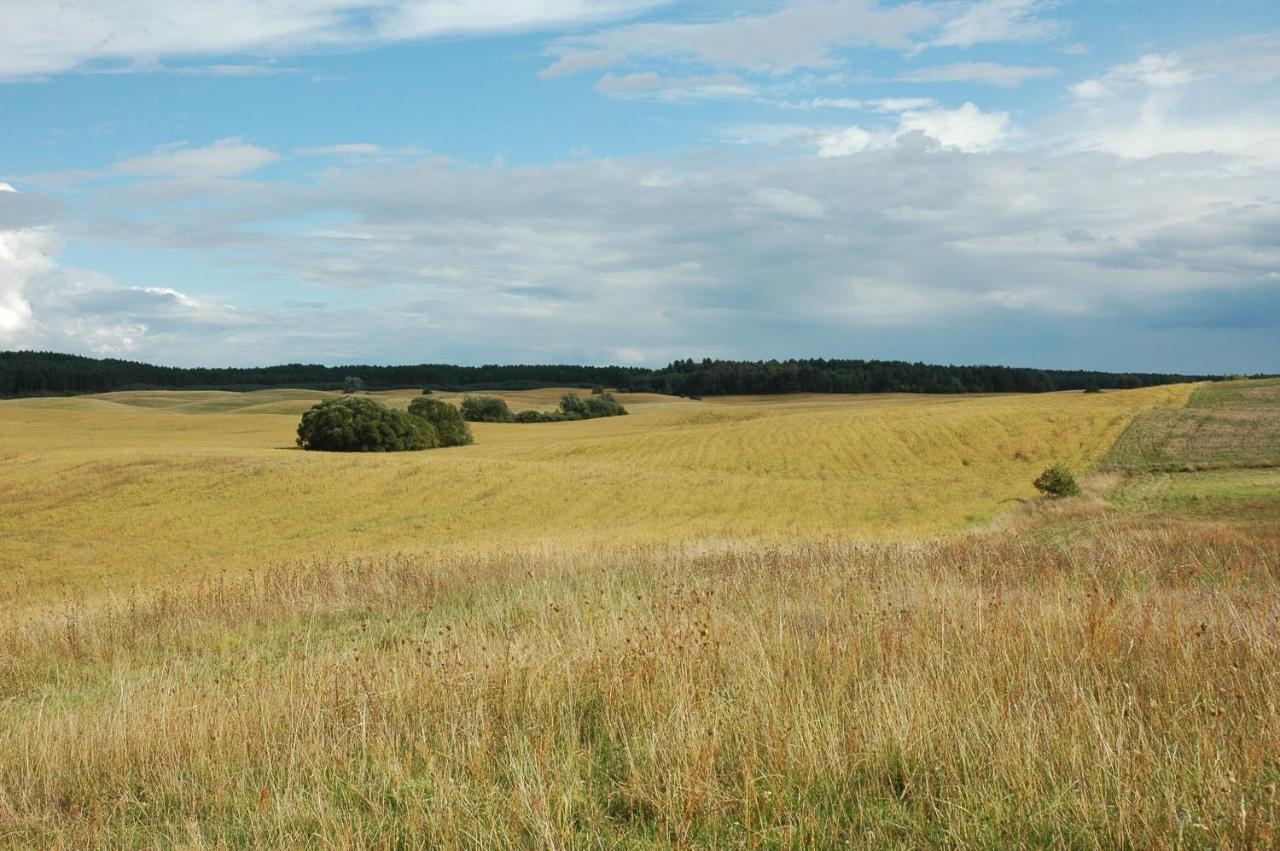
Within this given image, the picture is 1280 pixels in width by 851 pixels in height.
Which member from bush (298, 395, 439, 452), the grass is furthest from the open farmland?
bush (298, 395, 439, 452)

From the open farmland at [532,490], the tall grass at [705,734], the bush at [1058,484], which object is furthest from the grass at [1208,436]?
the tall grass at [705,734]

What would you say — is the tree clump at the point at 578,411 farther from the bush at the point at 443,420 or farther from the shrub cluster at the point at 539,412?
the bush at the point at 443,420

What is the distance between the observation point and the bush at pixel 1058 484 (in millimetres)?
36469

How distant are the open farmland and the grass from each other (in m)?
2.28

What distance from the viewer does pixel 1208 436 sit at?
5419 cm

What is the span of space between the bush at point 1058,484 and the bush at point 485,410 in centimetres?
7775

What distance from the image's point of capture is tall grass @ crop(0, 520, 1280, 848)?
423 centimetres

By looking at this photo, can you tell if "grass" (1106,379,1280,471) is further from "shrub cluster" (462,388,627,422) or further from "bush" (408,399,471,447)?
"shrub cluster" (462,388,627,422)

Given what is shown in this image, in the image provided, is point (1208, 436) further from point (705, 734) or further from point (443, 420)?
point (705, 734)

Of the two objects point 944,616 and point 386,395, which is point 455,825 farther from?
point 386,395

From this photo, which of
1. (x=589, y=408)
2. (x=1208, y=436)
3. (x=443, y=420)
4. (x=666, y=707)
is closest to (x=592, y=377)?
(x=589, y=408)

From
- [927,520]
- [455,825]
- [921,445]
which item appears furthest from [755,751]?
[921,445]

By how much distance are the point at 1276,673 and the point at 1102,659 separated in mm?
938

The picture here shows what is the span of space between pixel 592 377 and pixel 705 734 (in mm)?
180661
